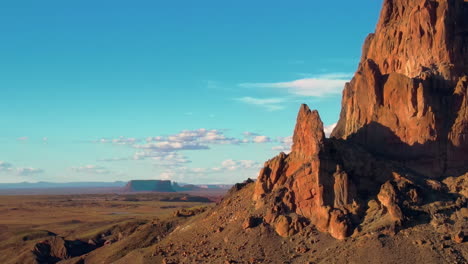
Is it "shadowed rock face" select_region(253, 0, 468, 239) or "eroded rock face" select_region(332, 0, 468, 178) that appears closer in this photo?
"shadowed rock face" select_region(253, 0, 468, 239)

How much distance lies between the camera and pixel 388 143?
75.1 m

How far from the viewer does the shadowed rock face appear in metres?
66.4

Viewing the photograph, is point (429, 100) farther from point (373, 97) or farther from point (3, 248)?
point (3, 248)

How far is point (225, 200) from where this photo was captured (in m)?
92.3

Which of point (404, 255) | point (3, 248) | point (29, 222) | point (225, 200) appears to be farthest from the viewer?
point (29, 222)

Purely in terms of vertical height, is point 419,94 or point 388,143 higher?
point 419,94

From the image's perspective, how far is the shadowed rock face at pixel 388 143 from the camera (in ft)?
218

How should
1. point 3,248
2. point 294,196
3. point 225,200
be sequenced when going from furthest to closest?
1. point 3,248
2. point 225,200
3. point 294,196

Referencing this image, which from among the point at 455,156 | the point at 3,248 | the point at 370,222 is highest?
the point at 455,156

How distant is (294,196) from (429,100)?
23.8m

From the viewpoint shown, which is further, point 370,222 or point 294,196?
point 294,196

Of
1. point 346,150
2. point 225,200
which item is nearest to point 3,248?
point 225,200

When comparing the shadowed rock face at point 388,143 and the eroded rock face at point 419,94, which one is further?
the eroded rock face at point 419,94

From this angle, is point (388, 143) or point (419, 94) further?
point (388, 143)
